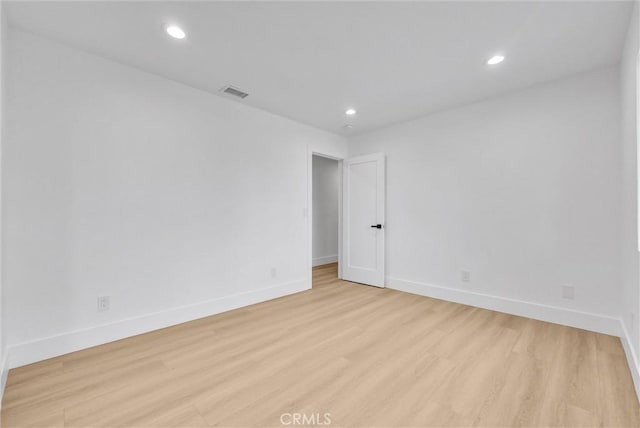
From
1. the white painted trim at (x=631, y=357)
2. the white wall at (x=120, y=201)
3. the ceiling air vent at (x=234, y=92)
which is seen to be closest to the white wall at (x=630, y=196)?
the white painted trim at (x=631, y=357)

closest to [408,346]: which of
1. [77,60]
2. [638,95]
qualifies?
[638,95]

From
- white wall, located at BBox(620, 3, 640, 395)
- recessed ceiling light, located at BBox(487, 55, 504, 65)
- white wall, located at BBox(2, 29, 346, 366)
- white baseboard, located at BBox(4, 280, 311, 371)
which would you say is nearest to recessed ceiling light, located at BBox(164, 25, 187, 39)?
white wall, located at BBox(2, 29, 346, 366)

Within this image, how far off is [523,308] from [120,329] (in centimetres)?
406

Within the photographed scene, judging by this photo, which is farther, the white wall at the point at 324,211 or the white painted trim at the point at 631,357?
the white wall at the point at 324,211

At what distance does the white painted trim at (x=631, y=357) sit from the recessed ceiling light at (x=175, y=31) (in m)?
3.86

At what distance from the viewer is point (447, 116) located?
3.66 metres

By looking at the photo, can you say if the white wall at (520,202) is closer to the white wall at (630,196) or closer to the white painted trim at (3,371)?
the white wall at (630,196)

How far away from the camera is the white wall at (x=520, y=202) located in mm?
2623

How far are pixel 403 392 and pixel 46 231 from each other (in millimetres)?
2874

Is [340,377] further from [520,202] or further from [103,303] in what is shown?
[520,202]

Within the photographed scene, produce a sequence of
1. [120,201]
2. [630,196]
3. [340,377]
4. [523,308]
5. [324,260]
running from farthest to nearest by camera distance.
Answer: [324,260], [523,308], [120,201], [630,196], [340,377]

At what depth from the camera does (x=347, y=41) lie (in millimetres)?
2184

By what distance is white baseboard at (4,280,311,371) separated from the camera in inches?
81.1

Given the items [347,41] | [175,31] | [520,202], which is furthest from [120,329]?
[520,202]
